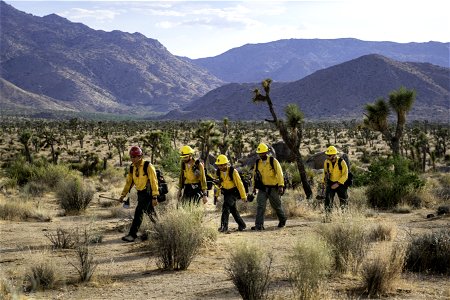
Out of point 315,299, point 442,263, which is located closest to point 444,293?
point 442,263

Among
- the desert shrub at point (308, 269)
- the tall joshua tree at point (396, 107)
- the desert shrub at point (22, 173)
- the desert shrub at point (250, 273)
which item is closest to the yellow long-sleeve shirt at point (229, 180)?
the desert shrub at point (308, 269)

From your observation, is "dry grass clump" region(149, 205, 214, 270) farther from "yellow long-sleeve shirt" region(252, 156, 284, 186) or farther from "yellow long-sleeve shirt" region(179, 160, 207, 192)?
"yellow long-sleeve shirt" region(252, 156, 284, 186)

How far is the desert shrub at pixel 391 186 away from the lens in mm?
17844

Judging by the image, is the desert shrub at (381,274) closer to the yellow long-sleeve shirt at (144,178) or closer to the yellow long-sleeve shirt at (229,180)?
the yellow long-sleeve shirt at (144,178)

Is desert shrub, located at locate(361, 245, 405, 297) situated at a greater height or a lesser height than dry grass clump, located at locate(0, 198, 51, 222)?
A: greater

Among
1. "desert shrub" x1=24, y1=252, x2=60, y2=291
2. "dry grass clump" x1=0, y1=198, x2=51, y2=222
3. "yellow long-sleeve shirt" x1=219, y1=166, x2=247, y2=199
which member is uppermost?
"yellow long-sleeve shirt" x1=219, y1=166, x2=247, y2=199

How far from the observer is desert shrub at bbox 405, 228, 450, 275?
844 cm

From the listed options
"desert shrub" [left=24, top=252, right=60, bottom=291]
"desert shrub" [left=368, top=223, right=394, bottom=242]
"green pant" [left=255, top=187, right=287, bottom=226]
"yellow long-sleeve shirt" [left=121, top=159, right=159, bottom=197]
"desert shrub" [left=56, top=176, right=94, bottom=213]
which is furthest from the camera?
"desert shrub" [left=56, top=176, right=94, bottom=213]

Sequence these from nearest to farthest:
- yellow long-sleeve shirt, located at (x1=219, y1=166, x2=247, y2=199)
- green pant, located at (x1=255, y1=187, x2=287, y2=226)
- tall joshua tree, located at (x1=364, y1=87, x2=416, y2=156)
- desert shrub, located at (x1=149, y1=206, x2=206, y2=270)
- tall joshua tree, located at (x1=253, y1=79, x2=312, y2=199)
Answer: desert shrub, located at (x1=149, y1=206, x2=206, y2=270) → yellow long-sleeve shirt, located at (x1=219, y1=166, x2=247, y2=199) → green pant, located at (x1=255, y1=187, x2=287, y2=226) → tall joshua tree, located at (x1=253, y1=79, x2=312, y2=199) → tall joshua tree, located at (x1=364, y1=87, x2=416, y2=156)

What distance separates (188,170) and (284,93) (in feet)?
487

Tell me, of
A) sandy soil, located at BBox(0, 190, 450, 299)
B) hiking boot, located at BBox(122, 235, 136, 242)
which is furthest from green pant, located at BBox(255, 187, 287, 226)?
hiking boot, located at BBox(122, 235, 136, 242)

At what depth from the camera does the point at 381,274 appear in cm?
707

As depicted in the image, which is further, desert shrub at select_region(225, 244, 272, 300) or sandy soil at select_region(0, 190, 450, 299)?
sandy soil at select_region(0, 190, 450, 299)

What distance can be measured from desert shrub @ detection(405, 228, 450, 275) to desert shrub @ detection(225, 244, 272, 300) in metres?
2.91
